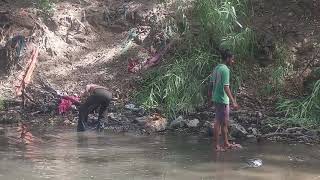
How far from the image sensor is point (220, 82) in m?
8.34

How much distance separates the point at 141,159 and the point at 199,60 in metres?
4.15

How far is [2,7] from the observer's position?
47.6 ft

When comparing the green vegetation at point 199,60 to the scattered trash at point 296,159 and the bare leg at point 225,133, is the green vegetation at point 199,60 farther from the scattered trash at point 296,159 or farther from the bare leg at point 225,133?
the scattered trash at point 296,159

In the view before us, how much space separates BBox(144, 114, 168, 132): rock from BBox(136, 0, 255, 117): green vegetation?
0.35 meters

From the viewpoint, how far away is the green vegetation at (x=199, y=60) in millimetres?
11070

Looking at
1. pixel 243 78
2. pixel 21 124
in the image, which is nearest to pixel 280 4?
pixel 243 78

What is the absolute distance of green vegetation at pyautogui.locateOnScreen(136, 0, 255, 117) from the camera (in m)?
11.1

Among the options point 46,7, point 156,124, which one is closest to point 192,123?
point 156,124

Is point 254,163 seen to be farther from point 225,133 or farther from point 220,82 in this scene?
point 220,82

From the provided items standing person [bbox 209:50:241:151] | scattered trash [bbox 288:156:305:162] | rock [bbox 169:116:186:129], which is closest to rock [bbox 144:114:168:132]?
rock [bbox 169:116:186:129]

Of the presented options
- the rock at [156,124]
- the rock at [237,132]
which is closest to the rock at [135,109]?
the rock at [156,124]

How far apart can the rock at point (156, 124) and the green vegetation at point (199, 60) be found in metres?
0.35

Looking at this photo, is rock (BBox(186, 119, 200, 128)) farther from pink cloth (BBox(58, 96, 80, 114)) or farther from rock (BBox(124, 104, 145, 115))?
pink cloth (BBox(58, 96, 80, 114))

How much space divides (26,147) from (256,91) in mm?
5073
